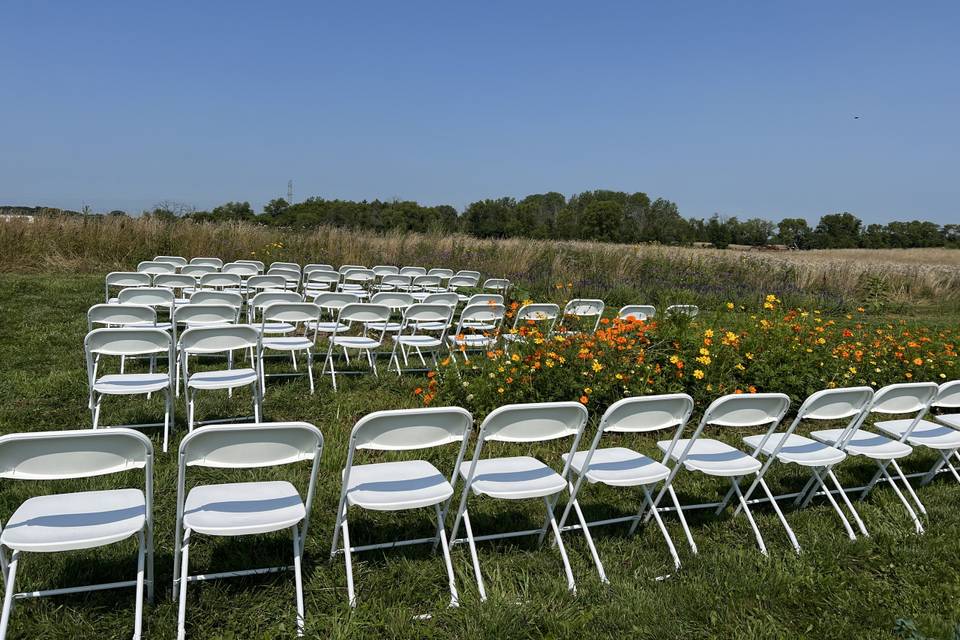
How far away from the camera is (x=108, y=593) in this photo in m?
2.49

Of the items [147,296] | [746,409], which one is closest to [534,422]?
[746,409]

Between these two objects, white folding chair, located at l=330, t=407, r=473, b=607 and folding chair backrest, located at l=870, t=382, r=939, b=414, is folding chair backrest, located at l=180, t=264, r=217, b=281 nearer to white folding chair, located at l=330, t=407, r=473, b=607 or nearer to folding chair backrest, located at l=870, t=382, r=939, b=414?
white folding chair, located at l=330, t=407, r=473, b=607

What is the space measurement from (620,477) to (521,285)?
28.9ft

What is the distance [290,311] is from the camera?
17.7 ft

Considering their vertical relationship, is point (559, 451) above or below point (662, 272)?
below

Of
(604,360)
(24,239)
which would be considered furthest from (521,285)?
(24,239)

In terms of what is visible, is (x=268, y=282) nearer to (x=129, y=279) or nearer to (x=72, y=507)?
(x=129, y=279)

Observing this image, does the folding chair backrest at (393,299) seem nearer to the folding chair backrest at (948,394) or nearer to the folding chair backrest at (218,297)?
the folding chair backrest at (218,297)

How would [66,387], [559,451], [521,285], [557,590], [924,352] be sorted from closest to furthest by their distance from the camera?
1. [557,590]
2. [559,451]
3. [66,387]
4. [924,352]
5. [521,285]

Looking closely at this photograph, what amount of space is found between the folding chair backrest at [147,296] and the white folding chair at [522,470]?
4.52 meters

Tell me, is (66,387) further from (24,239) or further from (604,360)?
(24,239)

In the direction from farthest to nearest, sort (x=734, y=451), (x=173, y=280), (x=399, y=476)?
(x=173, y=280) → (x=734, y=451) → (x=399, y=476)

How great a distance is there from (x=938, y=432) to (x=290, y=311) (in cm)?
513

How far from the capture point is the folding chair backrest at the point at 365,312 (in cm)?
564
